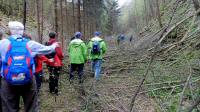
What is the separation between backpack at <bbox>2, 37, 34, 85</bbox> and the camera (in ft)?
19.0

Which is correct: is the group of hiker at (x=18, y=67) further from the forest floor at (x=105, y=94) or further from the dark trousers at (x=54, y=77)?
the dark trousers at (x=54, y=77)

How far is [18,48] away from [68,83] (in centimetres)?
641

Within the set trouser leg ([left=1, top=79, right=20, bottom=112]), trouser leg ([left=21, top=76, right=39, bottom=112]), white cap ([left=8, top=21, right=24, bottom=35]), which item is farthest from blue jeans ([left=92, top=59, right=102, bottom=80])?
white cap ([left=8, top=21, right=24, bottom=35])

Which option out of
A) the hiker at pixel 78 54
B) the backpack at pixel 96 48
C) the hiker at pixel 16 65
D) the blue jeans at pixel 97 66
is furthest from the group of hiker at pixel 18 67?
the backpack at pixel 96 48

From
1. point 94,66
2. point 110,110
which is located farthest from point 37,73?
point 94,66

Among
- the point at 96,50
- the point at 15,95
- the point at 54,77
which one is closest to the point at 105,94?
the point at 54,77

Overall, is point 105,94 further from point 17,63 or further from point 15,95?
point 17,63

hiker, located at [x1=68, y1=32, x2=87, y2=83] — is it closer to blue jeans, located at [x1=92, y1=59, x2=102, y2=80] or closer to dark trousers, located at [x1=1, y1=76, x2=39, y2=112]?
blue jeans, located at [x1=92, y1=59, x2=102, y2=80]

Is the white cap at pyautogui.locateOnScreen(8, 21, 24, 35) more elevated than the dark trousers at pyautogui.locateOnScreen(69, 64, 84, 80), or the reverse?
the white cap at pyautogui.locateOnScreen(8, 21, 24, 35)

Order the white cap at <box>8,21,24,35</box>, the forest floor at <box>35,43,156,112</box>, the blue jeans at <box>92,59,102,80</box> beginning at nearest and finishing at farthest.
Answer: the white cap at <box>8,21,24,35</box> → the forest floor at <box>35,43,156,112</box> → the blue jeans at <box>92,59,102,80</box>

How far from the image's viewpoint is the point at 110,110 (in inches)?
313

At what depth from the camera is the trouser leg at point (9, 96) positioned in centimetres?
618

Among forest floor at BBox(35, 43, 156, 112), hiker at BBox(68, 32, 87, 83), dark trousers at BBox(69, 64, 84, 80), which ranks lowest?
forest floor at BBox(35, 43, 156, 112)

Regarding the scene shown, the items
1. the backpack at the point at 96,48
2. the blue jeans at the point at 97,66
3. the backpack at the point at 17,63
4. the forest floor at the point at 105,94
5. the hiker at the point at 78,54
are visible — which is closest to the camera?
the backpack at the point at 17,63
